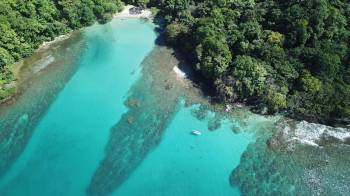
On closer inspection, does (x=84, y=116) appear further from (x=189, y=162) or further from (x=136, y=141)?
(x=189, y=162)

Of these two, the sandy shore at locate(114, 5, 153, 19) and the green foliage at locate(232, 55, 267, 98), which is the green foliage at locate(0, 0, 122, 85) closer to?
the sandy shore at locate(114, 5, 153, 19)

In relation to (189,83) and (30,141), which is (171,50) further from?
(30,141)

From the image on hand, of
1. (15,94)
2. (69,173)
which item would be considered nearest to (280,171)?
(69,173)

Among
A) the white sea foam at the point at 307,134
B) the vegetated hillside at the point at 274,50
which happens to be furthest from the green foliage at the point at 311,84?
the white sea foam at the point at 307,134

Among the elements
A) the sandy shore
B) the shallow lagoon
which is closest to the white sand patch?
the shallow lagoon

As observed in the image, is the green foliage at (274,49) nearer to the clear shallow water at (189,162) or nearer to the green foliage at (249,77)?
the green foliage at (249,77)
